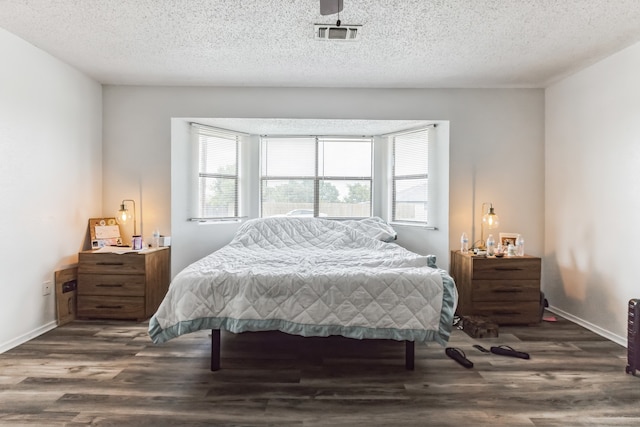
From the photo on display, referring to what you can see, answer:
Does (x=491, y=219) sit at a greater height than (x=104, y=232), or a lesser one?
greater

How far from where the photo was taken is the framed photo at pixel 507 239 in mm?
3664

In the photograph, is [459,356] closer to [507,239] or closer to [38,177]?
[507,239]

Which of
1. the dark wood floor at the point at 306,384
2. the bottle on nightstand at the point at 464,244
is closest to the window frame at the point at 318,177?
the bottle on nightstand at the point at 464,244

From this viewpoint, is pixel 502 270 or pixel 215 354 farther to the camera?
pixel 502 270

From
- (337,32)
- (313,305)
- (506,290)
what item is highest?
(337,32)

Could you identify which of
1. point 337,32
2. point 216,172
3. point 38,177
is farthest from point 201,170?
point 337,32

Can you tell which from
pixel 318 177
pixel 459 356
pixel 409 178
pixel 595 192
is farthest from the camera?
pixel 318 177

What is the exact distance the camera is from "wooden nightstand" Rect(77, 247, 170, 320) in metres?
3.38

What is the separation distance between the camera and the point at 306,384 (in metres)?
2.21

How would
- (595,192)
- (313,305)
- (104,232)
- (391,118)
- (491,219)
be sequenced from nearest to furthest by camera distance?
(313,305) < (595,192) < (491,219) < (104,232) < (391,118)

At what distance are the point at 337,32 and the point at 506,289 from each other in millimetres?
2744

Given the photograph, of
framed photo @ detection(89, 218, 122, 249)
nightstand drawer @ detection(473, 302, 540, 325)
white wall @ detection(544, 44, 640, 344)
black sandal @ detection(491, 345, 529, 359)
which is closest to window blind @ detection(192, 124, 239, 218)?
framed photo @ detection(89, 218, 122, 249)

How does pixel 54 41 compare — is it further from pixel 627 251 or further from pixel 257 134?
pixel 627 251

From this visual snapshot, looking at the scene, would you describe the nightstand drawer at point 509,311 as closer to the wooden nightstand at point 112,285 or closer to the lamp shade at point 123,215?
the wooden nightstand at point 112,285
